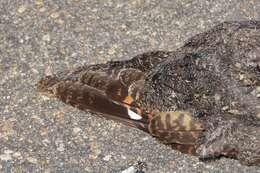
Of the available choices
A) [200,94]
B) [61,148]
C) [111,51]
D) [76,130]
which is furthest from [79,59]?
[200,94]

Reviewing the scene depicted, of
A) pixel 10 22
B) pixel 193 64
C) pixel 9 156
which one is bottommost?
pixel 9 156

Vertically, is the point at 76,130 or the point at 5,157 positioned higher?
the point at 76,130

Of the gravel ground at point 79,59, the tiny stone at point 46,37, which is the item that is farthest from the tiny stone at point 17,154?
the tiny stone at point 46,37

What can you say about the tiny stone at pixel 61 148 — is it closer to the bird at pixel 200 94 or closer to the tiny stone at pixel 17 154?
the tiny stone at pixel 17 154

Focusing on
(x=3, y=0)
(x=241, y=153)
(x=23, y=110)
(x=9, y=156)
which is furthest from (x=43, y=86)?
(x=241, y=153)

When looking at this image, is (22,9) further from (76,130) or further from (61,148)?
(61,148)

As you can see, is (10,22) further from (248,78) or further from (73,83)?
(248,78)
